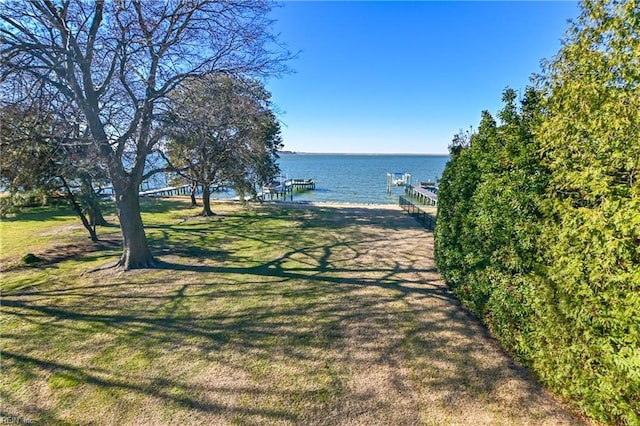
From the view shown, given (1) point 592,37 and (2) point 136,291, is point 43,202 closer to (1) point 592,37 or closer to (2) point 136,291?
(2) point 136,291

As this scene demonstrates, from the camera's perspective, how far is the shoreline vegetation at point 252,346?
3.31 metres

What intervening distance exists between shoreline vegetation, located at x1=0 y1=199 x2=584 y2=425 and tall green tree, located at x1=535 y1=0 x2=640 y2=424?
749 millimetres

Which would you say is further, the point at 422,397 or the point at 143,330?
the point at 143,330

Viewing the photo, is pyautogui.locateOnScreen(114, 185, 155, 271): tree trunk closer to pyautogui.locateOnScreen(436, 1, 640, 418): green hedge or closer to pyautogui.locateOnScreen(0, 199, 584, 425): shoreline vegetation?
pyautogui.locateOnScreen(0, 199, 584, 425): shoreline vegetation

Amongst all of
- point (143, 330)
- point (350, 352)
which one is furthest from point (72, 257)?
point (350, 352)

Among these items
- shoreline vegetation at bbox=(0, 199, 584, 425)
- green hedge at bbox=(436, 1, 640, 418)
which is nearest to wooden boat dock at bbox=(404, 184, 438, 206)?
shoreline vegetation at bbox=(0, 199, 584, 425)

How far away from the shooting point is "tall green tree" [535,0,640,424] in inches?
93.7

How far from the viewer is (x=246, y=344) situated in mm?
4535

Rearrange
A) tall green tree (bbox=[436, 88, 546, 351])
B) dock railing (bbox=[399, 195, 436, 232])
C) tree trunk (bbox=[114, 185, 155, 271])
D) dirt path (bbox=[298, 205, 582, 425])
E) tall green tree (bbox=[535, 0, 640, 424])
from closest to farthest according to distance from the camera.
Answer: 1. tall green tree (bbox=[535, 0, 640, 424])
2. dirt path (bbox=[298, 205, 582, 425])
3. tall green tree (bbox=[436, 88, 546, 351])
4. tree trunk (bbox=[114, 185, 155, 271])
5. dock railing (bbox=[399, 195, 436, 232])

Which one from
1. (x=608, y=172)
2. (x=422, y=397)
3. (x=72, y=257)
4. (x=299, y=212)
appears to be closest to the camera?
(x=608, y=172)

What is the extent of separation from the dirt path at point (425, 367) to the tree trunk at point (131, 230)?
18.3 ft

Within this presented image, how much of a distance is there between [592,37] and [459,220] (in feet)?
11.5

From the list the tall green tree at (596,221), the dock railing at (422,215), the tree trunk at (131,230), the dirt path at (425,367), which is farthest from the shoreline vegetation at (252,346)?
the dock railing at (422,215)

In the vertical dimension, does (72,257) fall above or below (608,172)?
below
